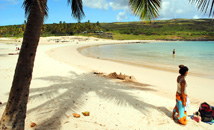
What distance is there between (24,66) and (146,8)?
4004 millimetres

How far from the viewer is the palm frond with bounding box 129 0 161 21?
15.9 feet

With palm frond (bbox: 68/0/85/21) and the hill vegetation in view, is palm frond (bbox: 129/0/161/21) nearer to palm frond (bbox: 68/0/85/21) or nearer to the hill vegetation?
palm frond (bbox: 68/0/85/21)

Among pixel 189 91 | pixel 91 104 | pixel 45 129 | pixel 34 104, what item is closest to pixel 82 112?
pixel 91 104

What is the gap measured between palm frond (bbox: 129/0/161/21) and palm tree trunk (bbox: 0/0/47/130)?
133 inches

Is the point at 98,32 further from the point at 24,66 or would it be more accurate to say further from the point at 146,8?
the point at 24,66

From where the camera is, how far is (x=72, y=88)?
5949 mm

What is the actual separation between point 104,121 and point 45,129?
4.36 feet

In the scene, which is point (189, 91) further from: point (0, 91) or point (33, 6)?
point (0, 91)

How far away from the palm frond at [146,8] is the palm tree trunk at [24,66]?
338 centimetres

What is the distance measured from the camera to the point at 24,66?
247 centimetres

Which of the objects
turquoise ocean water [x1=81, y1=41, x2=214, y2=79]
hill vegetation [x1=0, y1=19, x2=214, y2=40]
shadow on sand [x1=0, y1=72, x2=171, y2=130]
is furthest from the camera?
hill vegetation [x1=0, y1=19, x2=214, y2=40]

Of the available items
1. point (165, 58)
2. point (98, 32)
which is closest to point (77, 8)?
point (165, 58)

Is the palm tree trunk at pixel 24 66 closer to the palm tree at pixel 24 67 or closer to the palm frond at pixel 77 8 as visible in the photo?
the palm tree at pixel 24 67

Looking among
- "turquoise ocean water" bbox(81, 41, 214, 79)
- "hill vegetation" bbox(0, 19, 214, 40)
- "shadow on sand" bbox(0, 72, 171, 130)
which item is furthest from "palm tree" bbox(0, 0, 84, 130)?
"hill vegetation" bbox(0, 19, 214, 40)
